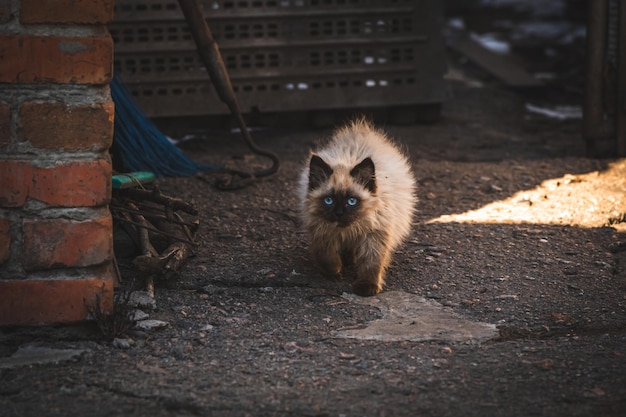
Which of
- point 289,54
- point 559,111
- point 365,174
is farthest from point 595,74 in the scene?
point 365,174

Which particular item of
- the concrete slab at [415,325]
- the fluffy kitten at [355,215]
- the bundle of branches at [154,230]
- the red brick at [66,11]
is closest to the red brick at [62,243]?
the bundle of branches at [154,230]

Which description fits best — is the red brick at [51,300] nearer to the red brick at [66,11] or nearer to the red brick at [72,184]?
the red brick at [72,184]

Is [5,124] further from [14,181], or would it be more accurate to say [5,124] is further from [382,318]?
[382,318]

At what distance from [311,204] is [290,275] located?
380mm

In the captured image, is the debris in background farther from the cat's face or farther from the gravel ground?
the cat's face

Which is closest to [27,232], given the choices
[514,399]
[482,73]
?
[514,399]

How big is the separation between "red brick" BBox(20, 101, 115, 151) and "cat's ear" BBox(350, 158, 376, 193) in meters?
1.36

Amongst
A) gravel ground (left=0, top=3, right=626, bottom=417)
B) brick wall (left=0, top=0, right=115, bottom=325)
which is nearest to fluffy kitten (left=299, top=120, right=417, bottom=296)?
gravel ground (left=0, top=3, right=626, bottom=417)

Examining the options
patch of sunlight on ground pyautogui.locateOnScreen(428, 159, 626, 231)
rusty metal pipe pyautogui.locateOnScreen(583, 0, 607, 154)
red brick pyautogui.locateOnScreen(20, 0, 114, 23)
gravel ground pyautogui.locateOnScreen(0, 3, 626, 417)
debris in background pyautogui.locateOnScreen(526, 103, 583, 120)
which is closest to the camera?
gravel ground pyautogui.locateOnScreen(0, 3, 626, 417)

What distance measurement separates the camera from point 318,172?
13.9 ft

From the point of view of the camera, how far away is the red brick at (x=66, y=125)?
3191mm

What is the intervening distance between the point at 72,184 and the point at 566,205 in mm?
3232

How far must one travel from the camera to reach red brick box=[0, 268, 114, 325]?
3.22 meters

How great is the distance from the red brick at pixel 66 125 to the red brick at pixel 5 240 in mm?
317
